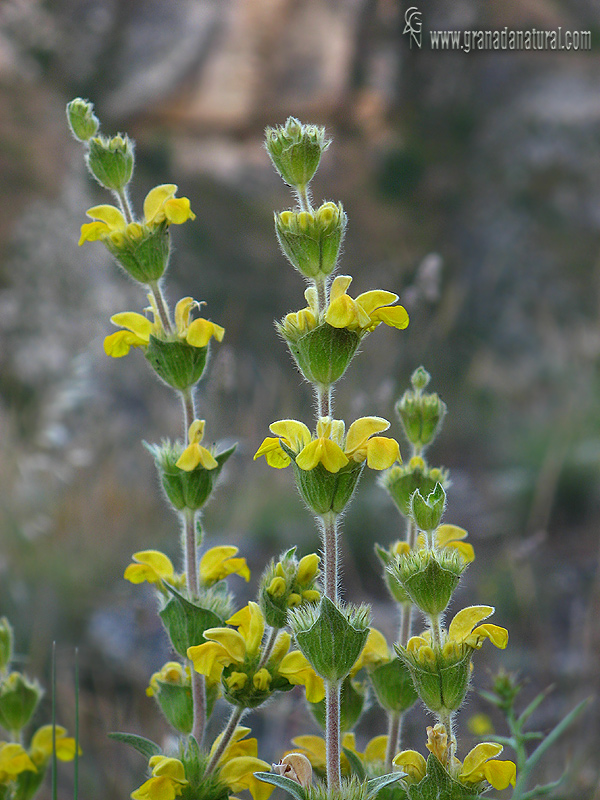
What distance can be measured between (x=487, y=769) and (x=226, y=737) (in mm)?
176

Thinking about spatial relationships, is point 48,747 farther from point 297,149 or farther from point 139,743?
point 297,149

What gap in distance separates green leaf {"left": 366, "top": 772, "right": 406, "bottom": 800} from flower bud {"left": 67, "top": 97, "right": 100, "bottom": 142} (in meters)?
0.52

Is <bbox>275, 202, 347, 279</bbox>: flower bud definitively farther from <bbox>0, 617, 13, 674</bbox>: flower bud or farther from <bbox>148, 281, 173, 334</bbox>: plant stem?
<bbox>0, 617, 13, 674</bbox>: flower bud

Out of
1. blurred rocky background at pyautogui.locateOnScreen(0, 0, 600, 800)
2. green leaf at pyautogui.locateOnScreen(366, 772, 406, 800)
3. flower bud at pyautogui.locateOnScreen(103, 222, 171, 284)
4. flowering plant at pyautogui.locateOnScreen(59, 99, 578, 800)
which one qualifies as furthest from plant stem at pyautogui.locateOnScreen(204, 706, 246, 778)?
blurred rocky background at pyautogui.locateOnScreen(0, 0, 600, 800)

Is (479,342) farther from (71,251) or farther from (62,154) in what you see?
(62,154)

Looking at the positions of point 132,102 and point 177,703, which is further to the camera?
point 132,102

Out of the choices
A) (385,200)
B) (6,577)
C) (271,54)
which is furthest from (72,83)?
(6,577)

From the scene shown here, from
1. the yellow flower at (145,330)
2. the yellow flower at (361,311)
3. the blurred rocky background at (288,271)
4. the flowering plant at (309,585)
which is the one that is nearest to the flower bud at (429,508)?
the flowering plant at (309,585)

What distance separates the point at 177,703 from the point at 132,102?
12.5 ft

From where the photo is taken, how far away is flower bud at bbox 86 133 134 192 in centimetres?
59

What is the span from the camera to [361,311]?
480mm

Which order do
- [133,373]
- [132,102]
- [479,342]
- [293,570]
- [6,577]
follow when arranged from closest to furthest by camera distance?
[293,570]
[6,577]
[133,373]
[479,342]
[132,102]

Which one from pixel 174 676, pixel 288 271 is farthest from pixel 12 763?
pixel 288 271

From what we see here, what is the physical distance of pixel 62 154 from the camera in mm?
3666
